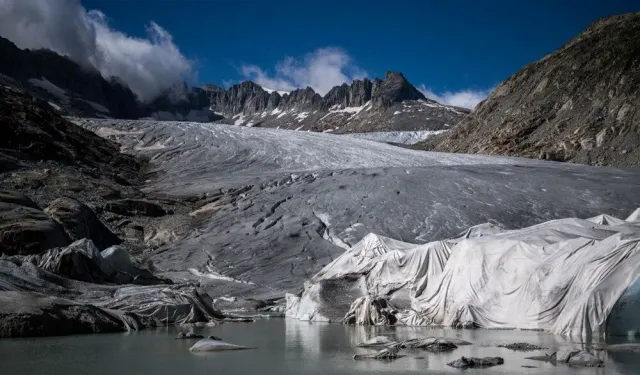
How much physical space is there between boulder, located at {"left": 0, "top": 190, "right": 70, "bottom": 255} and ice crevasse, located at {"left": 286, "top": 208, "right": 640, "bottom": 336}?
278 inches

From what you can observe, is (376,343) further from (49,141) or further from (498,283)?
(49,141)

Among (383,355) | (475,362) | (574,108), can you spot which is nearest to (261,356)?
(383,355)

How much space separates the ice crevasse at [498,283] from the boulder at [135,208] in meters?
11.8

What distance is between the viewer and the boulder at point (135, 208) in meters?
23.3

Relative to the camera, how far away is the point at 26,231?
16.0 meters

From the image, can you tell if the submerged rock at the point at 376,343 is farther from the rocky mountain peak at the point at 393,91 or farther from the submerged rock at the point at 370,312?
the rocky mountain peak at the point at 393,91

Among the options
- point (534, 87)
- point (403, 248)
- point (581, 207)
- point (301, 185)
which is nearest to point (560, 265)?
point (403, 248)

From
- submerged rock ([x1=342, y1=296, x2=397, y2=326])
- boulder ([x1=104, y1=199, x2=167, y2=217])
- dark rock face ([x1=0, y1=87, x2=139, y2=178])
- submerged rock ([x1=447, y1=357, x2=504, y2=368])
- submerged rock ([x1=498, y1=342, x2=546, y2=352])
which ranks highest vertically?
dark rock face ([x1=0, y1=87, x2=139, y2=178])

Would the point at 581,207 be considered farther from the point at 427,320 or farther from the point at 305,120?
the point at 305,120

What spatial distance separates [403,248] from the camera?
13984 mm

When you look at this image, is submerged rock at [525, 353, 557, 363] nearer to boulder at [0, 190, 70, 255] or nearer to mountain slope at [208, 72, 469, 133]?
boulder at [0, 190, 70, 255]

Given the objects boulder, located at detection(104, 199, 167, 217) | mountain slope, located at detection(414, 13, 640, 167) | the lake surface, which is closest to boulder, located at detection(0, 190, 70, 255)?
boulder, located at detection(104, 199, 167, 217)

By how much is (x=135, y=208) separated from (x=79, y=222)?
4232 mm

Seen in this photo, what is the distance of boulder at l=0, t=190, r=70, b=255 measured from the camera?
15.7 m
